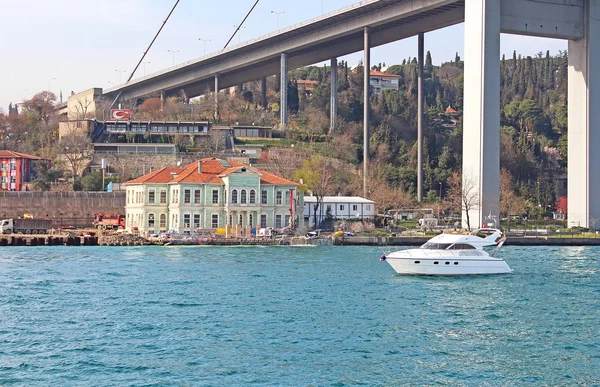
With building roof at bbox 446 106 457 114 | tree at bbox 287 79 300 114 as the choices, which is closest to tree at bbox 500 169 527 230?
tree at bbox 287 79 300 114

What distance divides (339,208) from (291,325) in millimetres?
44789

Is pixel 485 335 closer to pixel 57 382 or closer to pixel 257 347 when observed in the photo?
pixel 257 347

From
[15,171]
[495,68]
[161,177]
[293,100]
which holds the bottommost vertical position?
[161,177]

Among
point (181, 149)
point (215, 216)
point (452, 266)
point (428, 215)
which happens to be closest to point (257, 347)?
point (452, 266)

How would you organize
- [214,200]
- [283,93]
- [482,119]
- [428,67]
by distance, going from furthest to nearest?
[428,67] → [283,93] → [482,119] → [214,200]

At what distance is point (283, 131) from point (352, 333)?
252 ft

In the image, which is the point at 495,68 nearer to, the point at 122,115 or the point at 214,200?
the point at 214,200

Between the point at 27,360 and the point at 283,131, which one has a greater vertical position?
the point at 283,131

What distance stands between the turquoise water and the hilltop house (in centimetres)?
1800

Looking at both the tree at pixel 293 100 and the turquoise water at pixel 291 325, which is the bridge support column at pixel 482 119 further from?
the tree at pixel 293 100

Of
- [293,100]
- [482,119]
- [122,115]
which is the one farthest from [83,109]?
[482,119]

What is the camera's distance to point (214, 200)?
6550cm

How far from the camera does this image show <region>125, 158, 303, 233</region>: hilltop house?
65.2m

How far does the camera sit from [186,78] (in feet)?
375
